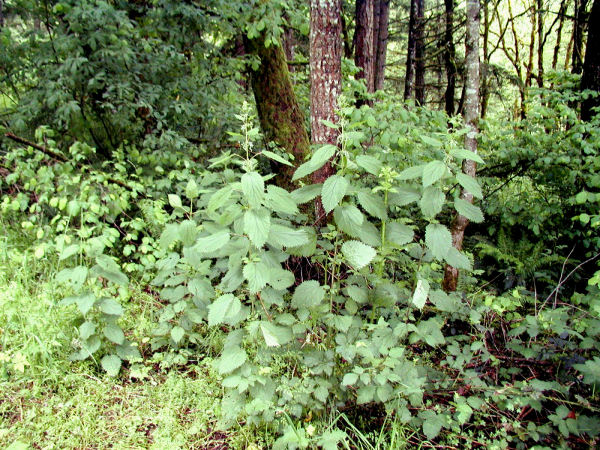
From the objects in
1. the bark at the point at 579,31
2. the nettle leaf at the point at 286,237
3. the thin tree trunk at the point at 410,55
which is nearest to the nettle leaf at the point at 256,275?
the nettle leaf at the point at 286,237

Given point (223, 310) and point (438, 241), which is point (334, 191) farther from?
point (223, 310)

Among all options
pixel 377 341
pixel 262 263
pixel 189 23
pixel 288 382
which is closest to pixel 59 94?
pixel 189 23

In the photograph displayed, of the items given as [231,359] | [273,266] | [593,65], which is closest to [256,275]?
[273,266]

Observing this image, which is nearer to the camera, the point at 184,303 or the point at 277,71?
the point at 184,303

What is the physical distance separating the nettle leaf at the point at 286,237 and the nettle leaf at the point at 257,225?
143 mm

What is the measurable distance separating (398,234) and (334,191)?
47cm

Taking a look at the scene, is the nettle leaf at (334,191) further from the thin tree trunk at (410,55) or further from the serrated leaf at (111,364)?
the thin tree trunk at (410,55)

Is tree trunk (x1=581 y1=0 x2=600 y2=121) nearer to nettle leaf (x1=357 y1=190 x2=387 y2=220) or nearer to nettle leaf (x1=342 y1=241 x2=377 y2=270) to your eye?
nettle leaf (x1=357 y1=190 x2=387 y2=220)

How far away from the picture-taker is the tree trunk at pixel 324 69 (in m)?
3.34

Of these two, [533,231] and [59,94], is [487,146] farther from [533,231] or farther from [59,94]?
[59,94]

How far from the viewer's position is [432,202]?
5.95 ft

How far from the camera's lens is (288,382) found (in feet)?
6.70

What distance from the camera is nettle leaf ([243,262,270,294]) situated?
67.0 inches

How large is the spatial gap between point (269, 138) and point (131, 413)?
123 inches
